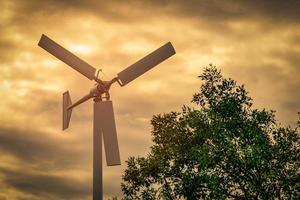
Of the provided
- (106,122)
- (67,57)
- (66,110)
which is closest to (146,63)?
(106,122)

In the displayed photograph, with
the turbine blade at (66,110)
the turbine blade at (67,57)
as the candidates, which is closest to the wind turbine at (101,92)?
the turbine blade at (67,57)

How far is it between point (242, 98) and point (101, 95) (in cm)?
1476

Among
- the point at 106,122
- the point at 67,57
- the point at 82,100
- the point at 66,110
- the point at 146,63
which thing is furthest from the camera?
the point at 66,110

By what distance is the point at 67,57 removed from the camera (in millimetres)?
47531

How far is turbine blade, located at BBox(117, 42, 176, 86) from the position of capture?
149 ft

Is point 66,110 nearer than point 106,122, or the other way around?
point 106,122

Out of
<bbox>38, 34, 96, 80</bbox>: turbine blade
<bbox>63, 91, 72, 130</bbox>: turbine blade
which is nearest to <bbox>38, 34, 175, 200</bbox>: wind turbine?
<bbox>38, 34, 96, 80</bbox>: turbine blade

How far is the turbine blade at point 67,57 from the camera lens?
46.5 meters

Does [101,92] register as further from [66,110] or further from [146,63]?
[66,110]

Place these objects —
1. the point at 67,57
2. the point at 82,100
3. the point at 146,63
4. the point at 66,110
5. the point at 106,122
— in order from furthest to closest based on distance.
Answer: the point at 66,110 < the point at 67,57 < the point at 82,100 < the point at 146,63 < the point at 106,122

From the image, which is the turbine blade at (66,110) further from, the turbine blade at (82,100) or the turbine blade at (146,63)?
the turbine blade at (146,63)

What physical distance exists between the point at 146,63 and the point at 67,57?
23.1 ft

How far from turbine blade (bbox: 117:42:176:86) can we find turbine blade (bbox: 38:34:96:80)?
2.88 metres

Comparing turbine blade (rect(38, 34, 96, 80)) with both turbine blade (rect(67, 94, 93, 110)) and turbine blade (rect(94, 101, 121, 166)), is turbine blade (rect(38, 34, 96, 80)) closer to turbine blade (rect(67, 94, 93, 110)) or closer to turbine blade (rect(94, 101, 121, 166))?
turbine blade (rect(67, 94, 93, 110))
